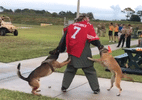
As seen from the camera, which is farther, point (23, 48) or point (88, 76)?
point (23, 48)

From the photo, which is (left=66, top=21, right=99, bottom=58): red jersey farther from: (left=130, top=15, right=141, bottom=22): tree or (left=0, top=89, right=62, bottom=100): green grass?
(left=130, top=15, right=141, bottom=22): tree

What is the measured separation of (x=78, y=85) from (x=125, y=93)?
1202 millimetres

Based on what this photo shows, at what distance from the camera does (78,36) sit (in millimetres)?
4648

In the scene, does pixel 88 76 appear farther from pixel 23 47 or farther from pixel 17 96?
pixel 23 47

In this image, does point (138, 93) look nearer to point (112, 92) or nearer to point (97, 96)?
point (112, 92)

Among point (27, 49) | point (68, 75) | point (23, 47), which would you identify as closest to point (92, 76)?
point (68, 75)

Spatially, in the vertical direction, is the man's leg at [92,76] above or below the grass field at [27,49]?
above

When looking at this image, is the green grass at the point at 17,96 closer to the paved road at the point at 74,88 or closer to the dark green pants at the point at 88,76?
the paved road at the point at 74,88

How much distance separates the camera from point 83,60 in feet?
15.6

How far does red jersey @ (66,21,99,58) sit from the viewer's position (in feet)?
15.2

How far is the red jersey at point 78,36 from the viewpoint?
4645mm

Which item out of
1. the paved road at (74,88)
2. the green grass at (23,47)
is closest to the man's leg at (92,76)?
the paved road at (74,88)

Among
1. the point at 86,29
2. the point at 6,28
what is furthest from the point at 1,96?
the point at 6,28

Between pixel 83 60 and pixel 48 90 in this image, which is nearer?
pixel 83 60
